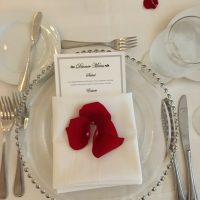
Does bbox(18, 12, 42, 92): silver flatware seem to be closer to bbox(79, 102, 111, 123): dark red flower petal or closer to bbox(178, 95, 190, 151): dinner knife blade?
bbox(79, 102, 111, 123): dark red flower petal

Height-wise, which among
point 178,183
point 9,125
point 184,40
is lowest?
point 178,183

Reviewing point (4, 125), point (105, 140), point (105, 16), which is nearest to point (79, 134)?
point (105, 140)

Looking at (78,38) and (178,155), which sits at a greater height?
(78,38)

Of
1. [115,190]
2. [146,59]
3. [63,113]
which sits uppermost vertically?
[146,59]

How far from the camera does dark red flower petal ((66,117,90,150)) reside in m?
0.53

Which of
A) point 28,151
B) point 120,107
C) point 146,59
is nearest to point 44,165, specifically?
point 28,151

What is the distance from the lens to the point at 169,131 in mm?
562

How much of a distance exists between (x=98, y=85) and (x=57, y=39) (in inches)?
5.2

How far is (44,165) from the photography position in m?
0.55

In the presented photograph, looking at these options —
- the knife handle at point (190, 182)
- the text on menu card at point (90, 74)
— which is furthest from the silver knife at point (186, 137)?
the text on menu card at point (90, 74)

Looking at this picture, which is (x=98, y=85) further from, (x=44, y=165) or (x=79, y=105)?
(x=44, y=165)

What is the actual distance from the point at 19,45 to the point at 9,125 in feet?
0.51

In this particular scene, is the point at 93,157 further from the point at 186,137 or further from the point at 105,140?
the point at 186,137

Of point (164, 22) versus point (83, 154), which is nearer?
point (83, 154)
